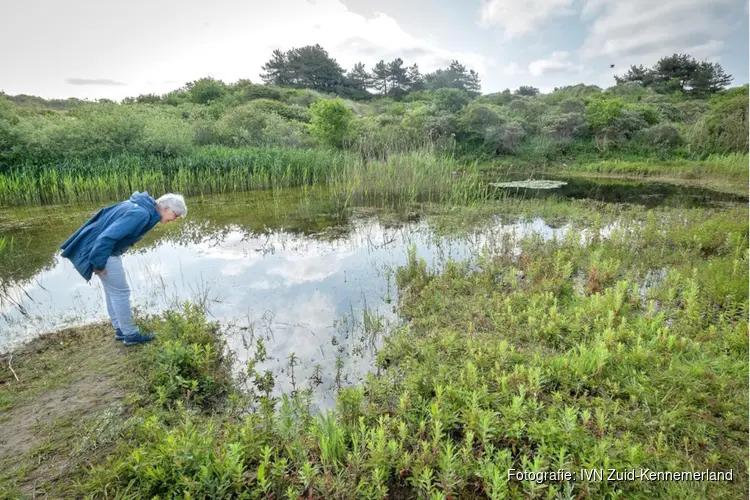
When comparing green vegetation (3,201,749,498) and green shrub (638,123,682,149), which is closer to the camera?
green vegetation (3,201,749,498)

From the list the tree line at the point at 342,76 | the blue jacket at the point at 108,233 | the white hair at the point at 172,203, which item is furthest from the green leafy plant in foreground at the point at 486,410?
the tree line at the point at 342,76

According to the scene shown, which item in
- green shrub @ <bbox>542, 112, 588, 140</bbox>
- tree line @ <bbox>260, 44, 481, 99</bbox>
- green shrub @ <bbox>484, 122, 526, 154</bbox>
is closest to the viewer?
green shrub @ <bbox>484, 122, 526, 154</bbox>

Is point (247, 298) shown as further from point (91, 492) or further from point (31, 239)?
point (31, 239)

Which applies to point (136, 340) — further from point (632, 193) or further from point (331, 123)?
point (331, 123)

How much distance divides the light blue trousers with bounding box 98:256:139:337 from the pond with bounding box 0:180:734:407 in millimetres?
922

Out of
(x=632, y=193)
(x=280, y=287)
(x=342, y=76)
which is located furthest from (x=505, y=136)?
(x=342, y=76)

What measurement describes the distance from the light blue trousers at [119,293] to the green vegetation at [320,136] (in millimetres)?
8448

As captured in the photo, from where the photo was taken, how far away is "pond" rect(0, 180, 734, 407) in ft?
12.5

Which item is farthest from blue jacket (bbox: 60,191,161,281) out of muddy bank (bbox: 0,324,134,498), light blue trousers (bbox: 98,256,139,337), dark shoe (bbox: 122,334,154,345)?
muddy bank (bbox: 0,324,134,498)

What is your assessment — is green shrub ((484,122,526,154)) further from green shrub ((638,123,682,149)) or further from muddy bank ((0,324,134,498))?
muddy bank ((0,324,134,498))

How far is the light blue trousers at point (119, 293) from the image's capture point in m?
3.39

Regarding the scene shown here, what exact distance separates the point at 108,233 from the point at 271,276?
2532mm

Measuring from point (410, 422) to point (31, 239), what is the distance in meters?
8.57

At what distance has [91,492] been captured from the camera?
1.96 m
